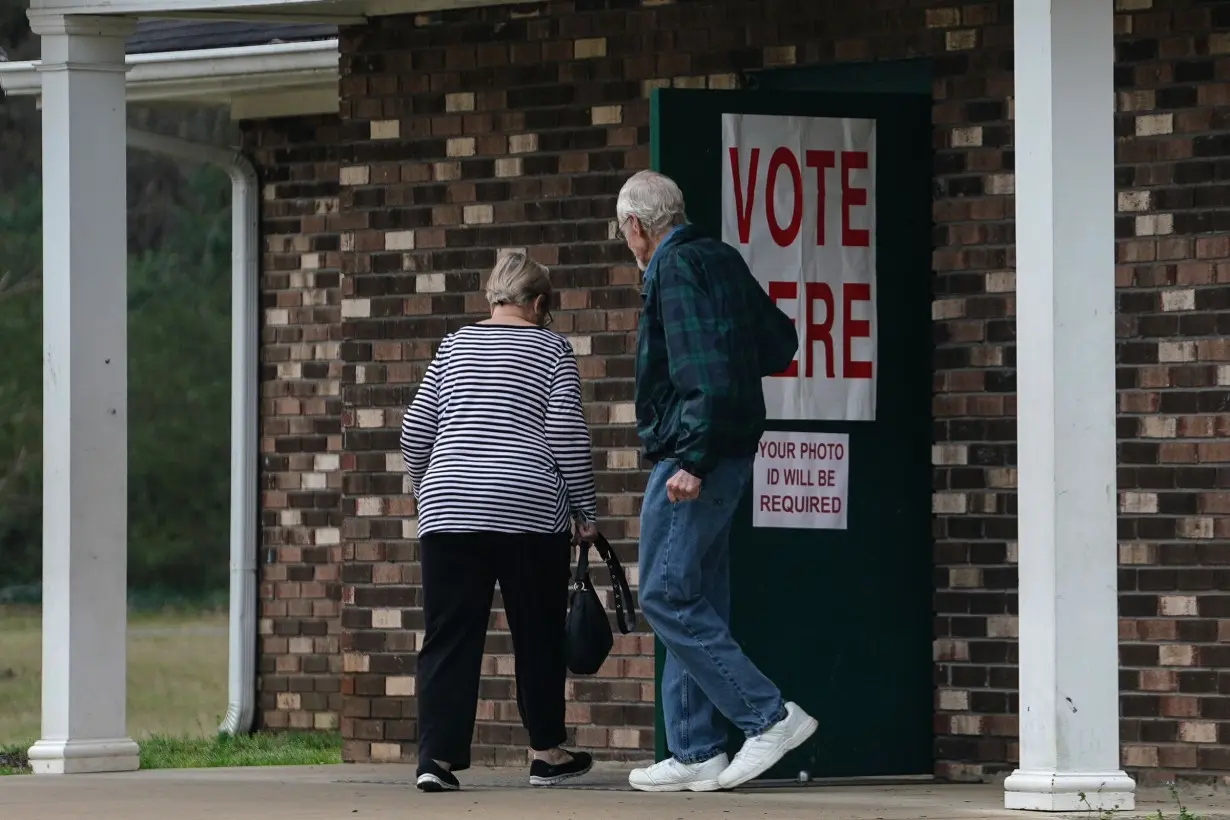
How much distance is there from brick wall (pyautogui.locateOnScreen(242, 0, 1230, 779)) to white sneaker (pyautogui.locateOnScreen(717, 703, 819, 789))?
1.12m

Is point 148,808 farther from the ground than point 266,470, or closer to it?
closer to it

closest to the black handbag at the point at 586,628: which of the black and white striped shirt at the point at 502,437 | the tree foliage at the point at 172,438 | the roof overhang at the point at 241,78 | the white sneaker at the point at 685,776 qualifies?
the black and white striped shirt at the point at 502,437

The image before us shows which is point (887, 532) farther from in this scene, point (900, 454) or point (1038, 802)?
point (1038, 802)

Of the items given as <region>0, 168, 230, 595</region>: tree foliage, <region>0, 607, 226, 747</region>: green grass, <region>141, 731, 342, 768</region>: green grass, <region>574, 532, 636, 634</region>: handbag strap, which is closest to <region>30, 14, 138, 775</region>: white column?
<region>141, 731, 342, 768</region>: green grass

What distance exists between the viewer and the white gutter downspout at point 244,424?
1241 cm

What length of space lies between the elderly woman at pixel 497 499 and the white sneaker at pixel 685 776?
424mm

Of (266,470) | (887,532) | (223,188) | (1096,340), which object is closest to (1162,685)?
(887,532)

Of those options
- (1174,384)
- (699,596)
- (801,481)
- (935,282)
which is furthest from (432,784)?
(1174,384)

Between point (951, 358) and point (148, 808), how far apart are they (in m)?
3.10

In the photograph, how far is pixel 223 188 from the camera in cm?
3475

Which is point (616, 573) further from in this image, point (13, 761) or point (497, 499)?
point (13, 761)

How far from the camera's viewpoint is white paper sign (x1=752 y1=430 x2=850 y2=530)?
823cm

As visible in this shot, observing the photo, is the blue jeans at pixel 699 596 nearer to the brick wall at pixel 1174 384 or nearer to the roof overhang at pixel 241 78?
the brick wall at pixel 1174 384

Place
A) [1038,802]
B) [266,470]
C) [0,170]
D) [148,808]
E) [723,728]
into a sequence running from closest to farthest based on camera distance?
[1038,802] → [148,808] → [723,728] → [266,470] → [0,170]
